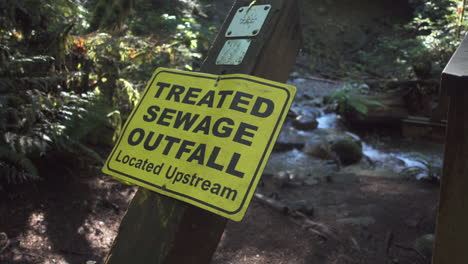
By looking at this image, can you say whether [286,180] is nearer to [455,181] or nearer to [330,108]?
[455,181]

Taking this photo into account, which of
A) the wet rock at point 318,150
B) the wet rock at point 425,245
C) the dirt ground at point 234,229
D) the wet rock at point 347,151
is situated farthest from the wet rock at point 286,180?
the wet rock at point 425,245

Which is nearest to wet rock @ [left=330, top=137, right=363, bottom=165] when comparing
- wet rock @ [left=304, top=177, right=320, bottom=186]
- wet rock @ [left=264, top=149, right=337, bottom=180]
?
wet rock @ [left=264, top=149, right=337, bottom=180]

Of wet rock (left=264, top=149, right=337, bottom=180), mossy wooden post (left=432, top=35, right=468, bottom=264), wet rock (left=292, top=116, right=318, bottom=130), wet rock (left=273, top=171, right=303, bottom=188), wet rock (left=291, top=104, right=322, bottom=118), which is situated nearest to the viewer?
mossy wooden post (left=432, top=35, right=468, bottom=264)

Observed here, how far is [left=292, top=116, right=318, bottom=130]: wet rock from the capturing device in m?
8.71

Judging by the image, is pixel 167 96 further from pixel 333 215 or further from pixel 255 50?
pixel 333 215

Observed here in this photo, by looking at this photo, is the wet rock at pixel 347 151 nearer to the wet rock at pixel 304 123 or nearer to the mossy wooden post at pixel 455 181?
the wet rock at pixel 304 123

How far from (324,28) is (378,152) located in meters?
10.8

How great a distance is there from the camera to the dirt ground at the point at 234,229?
2432 mm

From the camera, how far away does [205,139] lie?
120cm

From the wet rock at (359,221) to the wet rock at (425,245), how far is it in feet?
1.74

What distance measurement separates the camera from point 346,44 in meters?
16.4

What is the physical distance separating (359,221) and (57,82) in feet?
10.9

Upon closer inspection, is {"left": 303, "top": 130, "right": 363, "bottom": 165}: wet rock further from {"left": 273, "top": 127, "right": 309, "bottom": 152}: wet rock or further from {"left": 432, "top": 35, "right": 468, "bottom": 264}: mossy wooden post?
{"left": 432, "top": 35, "right": 468, "bottom": 264}: mossy wooden post

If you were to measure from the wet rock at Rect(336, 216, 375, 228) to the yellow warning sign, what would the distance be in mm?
2664
